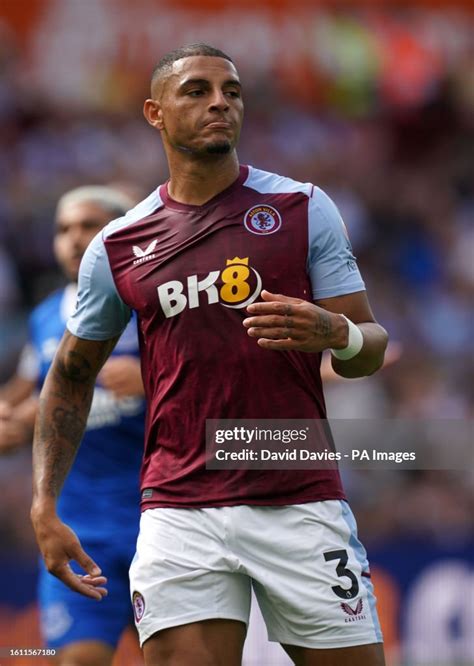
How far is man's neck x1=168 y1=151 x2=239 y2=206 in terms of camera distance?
4367 millimetres

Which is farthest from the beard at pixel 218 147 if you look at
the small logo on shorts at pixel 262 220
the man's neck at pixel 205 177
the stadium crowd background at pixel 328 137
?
the stadium crowd background at pixel 328 137

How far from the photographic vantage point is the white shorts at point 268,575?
3977 millimetres

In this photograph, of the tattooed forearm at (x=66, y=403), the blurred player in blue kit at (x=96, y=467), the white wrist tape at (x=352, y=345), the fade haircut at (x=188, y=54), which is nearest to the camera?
the white wrist tape at (x=352, y=345)

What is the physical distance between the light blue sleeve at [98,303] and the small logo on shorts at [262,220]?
55 cm

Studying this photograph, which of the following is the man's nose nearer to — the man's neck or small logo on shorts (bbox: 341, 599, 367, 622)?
the man's neck

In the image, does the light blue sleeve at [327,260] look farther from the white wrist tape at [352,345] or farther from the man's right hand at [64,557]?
the man's right hand at [64,557]

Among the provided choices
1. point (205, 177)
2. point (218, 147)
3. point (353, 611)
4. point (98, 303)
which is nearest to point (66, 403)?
point (98, 303)

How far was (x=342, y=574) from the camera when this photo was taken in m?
4.02

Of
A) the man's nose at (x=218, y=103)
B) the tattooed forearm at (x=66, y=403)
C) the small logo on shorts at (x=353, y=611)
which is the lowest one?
the small logo on shorts at (x=353, y=611)

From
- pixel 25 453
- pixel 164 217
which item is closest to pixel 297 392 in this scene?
pixel 164 217

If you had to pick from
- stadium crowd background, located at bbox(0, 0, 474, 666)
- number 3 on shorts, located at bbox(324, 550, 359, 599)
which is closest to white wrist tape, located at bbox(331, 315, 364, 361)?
number 3 on shorts, located at bbox(324, 550, 359, 599)

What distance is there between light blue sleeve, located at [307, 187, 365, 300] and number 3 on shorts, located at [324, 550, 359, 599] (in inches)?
34.3

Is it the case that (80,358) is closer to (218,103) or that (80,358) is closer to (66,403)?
(66,403)

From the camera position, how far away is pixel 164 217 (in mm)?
4383
